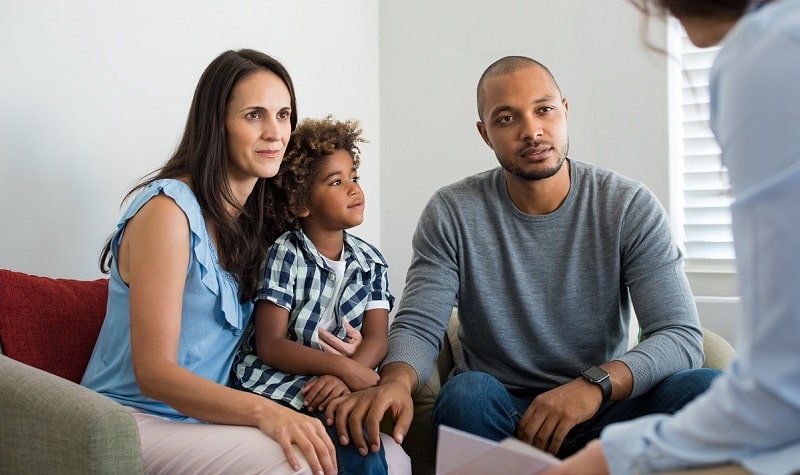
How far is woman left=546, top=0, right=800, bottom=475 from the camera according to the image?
71 centimetres

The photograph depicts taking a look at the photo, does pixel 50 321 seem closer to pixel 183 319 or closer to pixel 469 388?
pixel 183 319

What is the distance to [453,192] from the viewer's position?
2.25 meters

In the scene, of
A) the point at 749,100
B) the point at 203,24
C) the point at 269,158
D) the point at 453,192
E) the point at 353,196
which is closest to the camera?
the point at 749,100

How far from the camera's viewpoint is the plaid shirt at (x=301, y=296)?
1905 mm

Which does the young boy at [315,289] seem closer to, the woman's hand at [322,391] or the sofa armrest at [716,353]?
the woman's hand at [322,391]

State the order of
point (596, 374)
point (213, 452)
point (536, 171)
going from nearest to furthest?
1. point (213, 452)
2. point (596, 374)
3. point (536, 171)

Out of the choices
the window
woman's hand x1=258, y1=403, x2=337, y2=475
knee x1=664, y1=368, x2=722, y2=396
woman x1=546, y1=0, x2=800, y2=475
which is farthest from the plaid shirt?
the window

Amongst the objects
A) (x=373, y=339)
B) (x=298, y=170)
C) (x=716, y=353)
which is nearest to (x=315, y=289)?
Answer: (x=373, y=339)

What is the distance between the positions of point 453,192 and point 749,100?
1.53 meters

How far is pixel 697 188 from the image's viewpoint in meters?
3.16

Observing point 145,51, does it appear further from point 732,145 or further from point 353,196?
point 732,145

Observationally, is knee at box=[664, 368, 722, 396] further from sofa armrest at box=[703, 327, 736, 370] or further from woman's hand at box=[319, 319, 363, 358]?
woman's hand at box=[319, 319, 363, 358]

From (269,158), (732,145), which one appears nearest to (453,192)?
(269,158)

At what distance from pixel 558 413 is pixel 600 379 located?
0.37 ft
